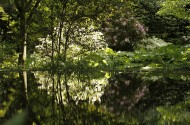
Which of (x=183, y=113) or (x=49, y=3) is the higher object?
(x=49, y=3)

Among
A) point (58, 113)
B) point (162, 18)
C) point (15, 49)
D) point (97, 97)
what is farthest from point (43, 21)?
point (162, 18)

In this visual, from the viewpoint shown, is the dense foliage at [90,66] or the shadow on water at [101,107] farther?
the dense foliage at [90,66]

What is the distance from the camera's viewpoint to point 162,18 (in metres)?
25.0

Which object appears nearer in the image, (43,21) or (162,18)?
(43,21)

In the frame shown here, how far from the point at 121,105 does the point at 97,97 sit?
0.60 m

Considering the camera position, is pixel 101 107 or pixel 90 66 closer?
pixel 101 107

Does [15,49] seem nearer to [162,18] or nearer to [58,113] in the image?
[58,113]

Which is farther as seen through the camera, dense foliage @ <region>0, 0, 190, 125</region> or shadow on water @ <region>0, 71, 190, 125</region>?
dense foliage @ <region>0, 0, 190, 125</region>

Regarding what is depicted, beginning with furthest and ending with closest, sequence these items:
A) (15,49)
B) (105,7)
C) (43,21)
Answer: (15,49) < (43,21) < (105,7)

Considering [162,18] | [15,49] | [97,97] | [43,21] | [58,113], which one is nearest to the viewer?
[58,113]

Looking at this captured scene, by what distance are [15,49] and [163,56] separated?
18.5ft

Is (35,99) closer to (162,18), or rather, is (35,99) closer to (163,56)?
(163,56)

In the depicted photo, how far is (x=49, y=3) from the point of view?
11.9m

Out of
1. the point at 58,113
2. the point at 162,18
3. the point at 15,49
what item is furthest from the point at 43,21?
the point at 162,18
